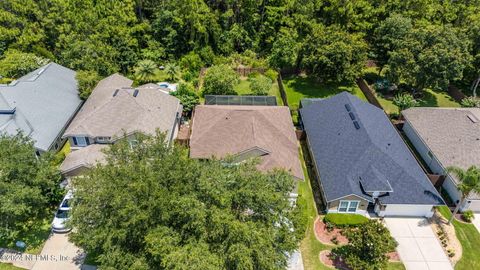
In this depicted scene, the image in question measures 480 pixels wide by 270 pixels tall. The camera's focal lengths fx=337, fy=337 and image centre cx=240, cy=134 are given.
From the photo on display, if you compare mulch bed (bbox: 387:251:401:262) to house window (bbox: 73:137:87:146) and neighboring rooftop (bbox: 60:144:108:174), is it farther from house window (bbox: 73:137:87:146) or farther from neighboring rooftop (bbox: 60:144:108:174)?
house window (bbox: 73:137:87:146)

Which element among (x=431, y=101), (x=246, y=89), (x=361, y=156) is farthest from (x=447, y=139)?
(x=246, y=89)

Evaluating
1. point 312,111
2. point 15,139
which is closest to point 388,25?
point 312,111

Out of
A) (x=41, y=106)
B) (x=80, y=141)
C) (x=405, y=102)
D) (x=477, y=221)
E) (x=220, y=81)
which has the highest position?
(x=220, y=81)

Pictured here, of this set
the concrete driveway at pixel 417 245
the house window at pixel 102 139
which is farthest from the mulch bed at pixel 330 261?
the house window at pixel 102 139

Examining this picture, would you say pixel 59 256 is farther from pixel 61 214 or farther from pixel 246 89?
pixel 246 89

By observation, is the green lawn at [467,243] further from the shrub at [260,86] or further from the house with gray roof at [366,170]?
the shrub at [260,86]

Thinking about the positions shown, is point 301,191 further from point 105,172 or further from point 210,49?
point 210,49

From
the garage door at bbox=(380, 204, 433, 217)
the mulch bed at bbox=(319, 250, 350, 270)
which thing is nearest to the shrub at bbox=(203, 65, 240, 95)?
the garage door at bbox=(380, 204, 433, 217)
